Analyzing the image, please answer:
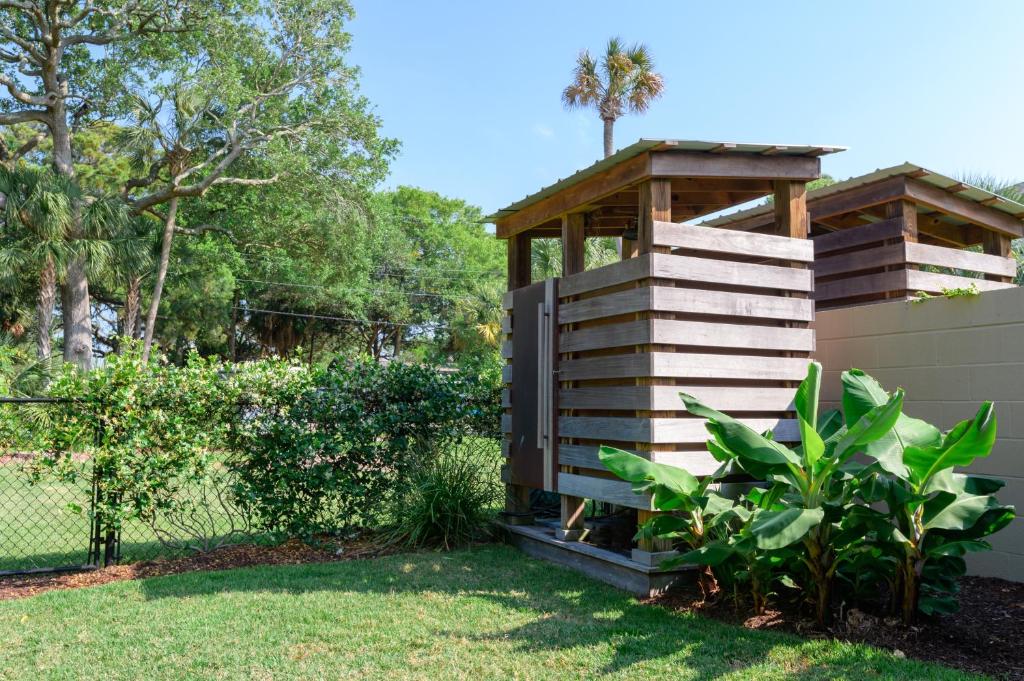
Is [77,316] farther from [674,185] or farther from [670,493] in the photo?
[670,493]

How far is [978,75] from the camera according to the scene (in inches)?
388

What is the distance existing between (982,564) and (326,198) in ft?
74.0

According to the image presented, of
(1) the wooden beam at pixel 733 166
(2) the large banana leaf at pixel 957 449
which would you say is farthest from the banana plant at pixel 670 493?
(1) the wooden beam at pixel 733 166

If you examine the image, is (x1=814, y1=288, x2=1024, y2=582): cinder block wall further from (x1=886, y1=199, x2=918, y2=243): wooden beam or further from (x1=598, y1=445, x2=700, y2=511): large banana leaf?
(x1=598, y1=445, x2=700, y2=511): large banana leaf

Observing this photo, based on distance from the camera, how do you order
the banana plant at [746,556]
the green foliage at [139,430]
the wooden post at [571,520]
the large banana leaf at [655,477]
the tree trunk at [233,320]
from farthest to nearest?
the tree trunk at [233,320], the green foliage at [139,430], the wooden post at [571,520], the large banana leaf at [655,477], the banana plant at [746,556]

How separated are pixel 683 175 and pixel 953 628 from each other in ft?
10.6

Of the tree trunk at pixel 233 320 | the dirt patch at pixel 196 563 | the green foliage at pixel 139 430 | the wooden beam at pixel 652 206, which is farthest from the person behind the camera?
the tree trunk at pixel 233 320

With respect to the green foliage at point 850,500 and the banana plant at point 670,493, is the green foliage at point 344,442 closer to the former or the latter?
the banana plant at point 670,493

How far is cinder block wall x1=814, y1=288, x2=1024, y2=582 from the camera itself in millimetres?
4680

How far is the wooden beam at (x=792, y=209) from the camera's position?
5.73 m

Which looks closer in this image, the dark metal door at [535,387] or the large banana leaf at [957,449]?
the large banana leaf at [957,449]

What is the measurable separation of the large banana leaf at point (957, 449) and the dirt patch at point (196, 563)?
14.3 ft

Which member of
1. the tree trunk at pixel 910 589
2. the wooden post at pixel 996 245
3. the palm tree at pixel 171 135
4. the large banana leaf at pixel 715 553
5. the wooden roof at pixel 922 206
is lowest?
the tree trunk at pixel 910 589

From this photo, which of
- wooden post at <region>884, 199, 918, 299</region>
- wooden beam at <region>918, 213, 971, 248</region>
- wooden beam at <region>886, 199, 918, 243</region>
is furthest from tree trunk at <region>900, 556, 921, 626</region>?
wooden beam at <region>918, 213, 971, 248</region>
